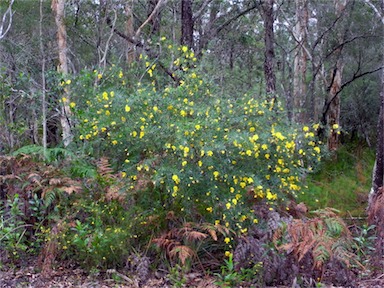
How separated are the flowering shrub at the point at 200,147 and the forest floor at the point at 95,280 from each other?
0.68m

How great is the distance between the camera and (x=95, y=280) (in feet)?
15.9

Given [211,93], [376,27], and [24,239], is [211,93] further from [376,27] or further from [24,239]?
[376,27]

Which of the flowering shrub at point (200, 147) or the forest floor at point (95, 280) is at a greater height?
the flowering shrub at point (200, 147)

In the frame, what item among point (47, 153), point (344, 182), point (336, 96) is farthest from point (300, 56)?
point (47, 153)

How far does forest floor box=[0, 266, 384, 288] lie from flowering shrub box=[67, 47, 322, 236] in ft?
2.24

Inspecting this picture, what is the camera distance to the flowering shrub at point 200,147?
4793 mm

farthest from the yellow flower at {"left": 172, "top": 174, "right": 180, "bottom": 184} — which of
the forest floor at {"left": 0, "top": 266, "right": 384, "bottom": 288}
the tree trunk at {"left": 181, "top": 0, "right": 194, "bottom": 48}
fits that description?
the tree trunk at {"left": 181, "top": 0, "right": 194, "bottom": 48}

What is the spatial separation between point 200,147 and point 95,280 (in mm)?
1653

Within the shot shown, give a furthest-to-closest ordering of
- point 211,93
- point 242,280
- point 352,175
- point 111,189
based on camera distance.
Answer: point 352,175
point 211,93
point 111,189
point 242,280

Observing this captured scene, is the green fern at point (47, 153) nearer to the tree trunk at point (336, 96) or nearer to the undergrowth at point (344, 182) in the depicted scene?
the undergrowth at point (344, 182)

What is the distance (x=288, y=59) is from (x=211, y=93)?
19922mm

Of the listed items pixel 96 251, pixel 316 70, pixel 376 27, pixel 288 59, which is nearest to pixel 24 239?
pixel 96 251

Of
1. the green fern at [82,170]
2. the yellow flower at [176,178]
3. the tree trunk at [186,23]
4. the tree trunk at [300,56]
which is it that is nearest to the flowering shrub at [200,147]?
the yellow flower at [176,178]

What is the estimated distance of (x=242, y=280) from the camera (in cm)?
479
